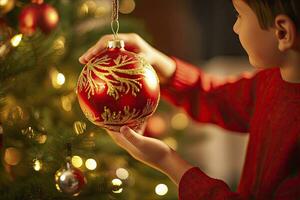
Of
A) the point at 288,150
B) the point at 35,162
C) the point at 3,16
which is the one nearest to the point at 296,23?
the point at 288,150

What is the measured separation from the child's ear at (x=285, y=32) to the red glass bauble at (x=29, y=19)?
47 cm

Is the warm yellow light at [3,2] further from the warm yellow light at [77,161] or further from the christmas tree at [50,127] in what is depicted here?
the warm yellow light at [77,161]

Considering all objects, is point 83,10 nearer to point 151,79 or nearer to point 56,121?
point 56,121

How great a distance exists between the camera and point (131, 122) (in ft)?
2.39

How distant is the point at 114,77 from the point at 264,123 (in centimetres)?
28

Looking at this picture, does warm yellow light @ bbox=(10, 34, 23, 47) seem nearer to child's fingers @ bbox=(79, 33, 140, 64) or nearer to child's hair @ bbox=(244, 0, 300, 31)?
child's fingers @ bbox=(79, 33, 140, 64)

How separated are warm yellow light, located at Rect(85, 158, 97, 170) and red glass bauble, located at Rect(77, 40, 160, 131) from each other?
0.22 metres

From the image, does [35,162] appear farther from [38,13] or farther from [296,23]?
[296,23]

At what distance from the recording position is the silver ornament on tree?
83 cm

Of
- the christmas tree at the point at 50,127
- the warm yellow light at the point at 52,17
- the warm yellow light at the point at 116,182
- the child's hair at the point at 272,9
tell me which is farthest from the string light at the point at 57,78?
the child's hair at the point at 272,9

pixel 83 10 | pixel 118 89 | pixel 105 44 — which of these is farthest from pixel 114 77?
pixel 83 10

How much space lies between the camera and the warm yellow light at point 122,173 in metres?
0.95

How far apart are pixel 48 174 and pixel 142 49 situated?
265mm

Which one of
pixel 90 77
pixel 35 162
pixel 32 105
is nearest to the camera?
pixel 90 77
